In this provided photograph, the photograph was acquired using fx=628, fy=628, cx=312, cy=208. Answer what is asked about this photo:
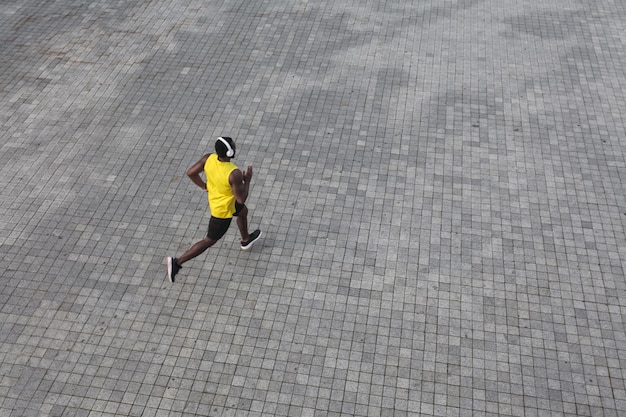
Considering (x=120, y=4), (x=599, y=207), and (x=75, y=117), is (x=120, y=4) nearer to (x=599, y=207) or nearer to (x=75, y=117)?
(x=75, y=117)

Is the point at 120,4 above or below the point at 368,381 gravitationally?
above

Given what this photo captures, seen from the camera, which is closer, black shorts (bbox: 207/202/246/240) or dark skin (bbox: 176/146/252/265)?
dark skin (bbox: 176/146/252/265)

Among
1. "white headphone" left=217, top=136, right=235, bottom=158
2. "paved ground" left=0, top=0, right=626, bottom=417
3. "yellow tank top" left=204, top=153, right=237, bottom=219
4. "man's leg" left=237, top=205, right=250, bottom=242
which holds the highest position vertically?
"white headphone" left=217, top=136, right=235, bottom=158

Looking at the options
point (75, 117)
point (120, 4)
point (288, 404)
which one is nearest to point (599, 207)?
point (288, 404)

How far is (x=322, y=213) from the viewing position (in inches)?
296

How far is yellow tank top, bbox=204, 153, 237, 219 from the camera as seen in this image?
618 cm

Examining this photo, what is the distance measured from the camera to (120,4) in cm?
1180

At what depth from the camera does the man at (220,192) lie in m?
6.12

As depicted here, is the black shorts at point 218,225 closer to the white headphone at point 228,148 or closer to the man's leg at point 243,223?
the man's leg at point 243,223

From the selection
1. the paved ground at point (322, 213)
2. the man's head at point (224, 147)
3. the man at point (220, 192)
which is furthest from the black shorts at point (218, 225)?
the man's head at point (224, 147)

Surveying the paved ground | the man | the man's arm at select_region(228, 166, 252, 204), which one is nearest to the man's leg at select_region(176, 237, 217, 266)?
the man

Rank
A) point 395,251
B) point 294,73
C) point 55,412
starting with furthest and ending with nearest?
point 294,73 < point 395,251 < point 55,412

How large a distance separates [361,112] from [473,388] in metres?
4.55

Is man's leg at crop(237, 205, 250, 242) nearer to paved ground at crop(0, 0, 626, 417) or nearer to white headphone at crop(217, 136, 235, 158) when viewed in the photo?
paved ground at crop(0, 0, 626, 417)
